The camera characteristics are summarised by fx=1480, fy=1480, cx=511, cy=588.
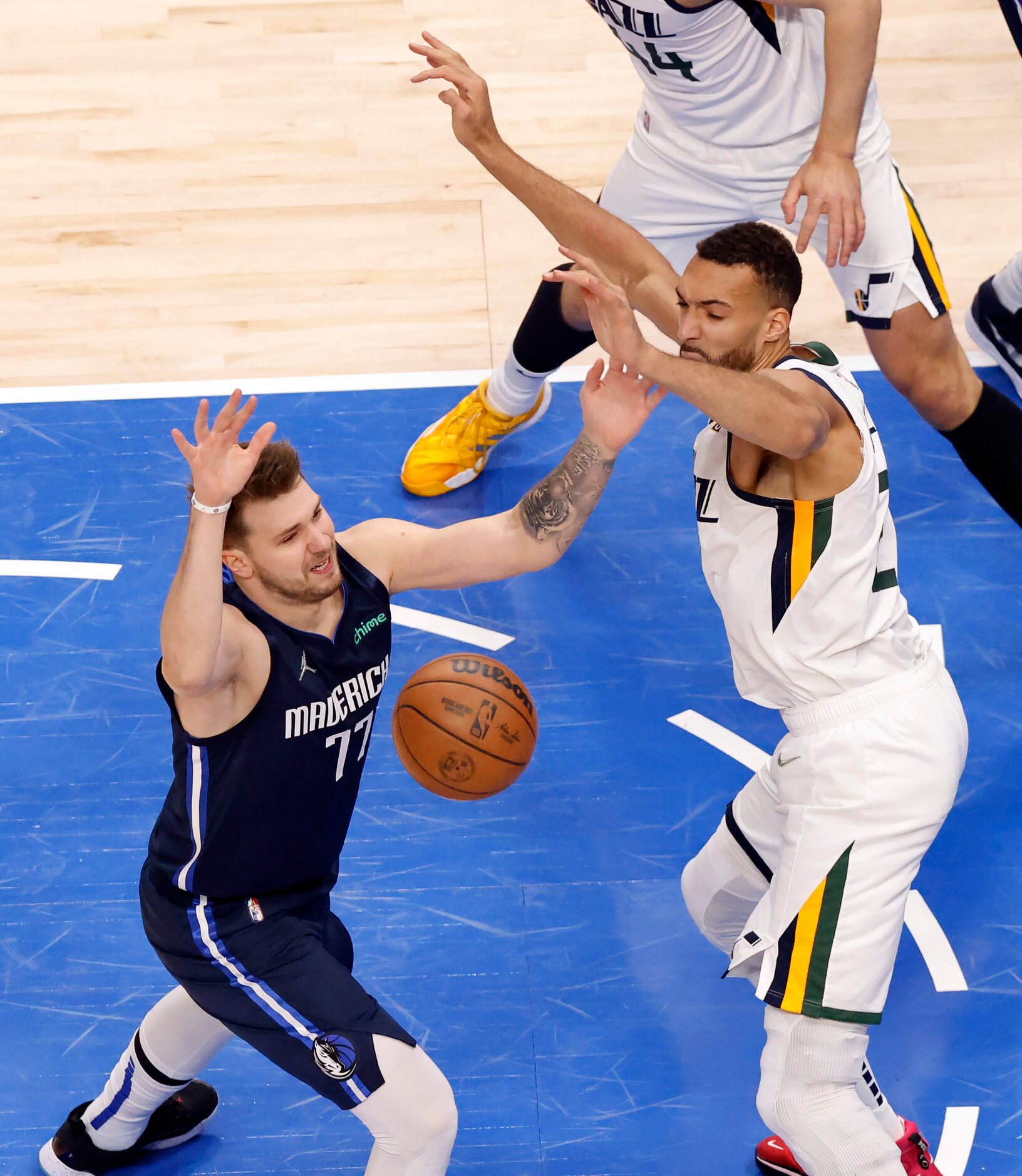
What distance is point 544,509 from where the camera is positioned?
429 cm

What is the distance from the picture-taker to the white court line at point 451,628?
6066 mm

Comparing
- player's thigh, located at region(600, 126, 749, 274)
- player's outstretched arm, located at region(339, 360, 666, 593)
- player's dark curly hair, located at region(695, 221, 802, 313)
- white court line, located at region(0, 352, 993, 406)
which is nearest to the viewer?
player's dark curly hair, located at region(695, 221, 802, 313)

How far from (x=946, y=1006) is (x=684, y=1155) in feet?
3.42

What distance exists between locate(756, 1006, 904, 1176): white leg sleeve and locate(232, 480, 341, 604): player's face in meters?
1.68

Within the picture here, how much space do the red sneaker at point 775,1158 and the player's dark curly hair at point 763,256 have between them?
7.95 ft

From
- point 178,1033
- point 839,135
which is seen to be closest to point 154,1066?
point 178,1033

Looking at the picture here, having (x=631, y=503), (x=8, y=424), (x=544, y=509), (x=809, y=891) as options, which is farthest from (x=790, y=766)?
(x=8, y=424)

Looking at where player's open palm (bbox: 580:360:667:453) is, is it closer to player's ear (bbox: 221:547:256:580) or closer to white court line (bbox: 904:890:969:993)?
player's ear (bbox: 221:547:256:580)

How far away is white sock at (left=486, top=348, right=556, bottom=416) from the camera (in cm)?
662

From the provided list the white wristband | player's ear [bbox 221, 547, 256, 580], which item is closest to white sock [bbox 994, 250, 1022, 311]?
player's ear [bbox 221, 547, 256, 580]

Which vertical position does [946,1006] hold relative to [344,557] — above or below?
below

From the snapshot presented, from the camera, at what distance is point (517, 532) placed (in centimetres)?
434

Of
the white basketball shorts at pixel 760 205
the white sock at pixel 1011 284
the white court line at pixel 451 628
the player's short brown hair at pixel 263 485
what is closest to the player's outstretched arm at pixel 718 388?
the player's short brown hair at pixel 263 485

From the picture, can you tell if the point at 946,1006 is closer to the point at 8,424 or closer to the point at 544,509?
the point at 544,509
